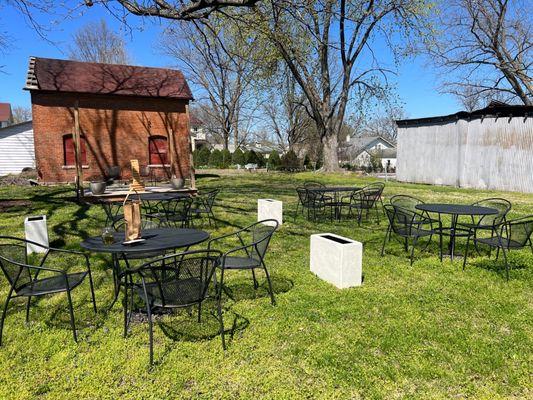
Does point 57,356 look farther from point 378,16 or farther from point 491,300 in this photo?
point 378,16

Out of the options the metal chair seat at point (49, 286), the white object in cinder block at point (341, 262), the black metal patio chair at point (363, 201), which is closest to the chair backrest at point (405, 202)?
the black metal patio chair at point (363, 201)

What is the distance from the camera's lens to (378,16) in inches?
717

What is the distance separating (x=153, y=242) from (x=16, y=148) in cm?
2577

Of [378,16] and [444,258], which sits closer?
[444,258]

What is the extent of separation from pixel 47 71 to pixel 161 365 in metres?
18.3

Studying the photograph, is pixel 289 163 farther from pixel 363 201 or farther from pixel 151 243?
pixel 151 243

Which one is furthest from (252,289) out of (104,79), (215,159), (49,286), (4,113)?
(4,113)

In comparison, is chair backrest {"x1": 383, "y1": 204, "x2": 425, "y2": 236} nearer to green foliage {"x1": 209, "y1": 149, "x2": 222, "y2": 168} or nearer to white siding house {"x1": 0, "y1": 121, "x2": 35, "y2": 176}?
white siding house {"x1": 0, "y1": 121, "x2": 35, "y2": 176}

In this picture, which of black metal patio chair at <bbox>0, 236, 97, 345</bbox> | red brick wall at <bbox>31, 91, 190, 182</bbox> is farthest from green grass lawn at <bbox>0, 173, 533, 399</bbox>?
red brick wall at <bbox>31, 91, 190, 182</bbox>

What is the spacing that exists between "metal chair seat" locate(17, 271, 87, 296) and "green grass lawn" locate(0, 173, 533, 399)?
393mm

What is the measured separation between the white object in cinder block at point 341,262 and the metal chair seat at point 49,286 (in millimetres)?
2625

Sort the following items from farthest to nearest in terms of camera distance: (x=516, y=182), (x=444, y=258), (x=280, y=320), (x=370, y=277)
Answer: (x=516, y=182) → (x=444, y=258) → (x=370, y=277) → (x=280, y=320)

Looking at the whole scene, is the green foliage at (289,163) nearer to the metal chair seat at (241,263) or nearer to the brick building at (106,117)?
the brick building at (106,117)

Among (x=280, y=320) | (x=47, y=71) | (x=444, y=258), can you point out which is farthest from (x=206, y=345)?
(x=47, y=71)
